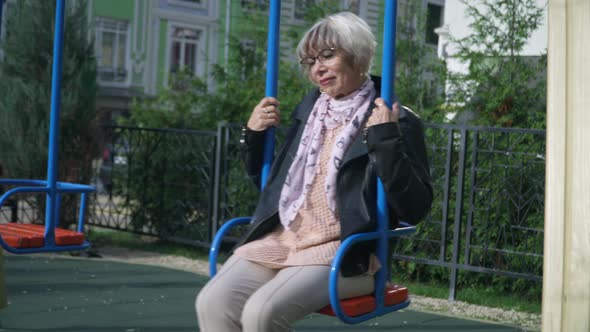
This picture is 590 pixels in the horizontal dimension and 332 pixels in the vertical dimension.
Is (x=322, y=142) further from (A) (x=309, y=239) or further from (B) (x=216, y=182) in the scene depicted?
(B) (x=216, y=182)

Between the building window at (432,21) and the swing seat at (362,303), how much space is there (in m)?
4.61

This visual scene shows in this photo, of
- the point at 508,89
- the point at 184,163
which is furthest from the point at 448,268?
the point at 184,163

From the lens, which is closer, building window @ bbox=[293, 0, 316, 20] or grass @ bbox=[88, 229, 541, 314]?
grass @ bbox=[88, 229, 541, 314]

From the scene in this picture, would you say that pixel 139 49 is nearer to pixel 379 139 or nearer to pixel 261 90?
pixel 261 90

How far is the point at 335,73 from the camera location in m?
3.20

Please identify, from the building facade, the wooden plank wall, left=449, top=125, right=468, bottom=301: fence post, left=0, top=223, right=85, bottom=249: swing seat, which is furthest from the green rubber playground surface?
the building facade

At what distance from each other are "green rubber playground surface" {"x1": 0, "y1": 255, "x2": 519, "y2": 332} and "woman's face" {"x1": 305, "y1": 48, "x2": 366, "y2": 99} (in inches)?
84.4

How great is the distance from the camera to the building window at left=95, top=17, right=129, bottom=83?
2730cm

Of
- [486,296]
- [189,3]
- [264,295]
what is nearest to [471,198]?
[486,296]

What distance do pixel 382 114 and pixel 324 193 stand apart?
0.33 m

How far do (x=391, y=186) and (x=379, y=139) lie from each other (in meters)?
0.15

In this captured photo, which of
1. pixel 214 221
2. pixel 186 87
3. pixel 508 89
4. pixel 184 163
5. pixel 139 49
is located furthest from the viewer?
pixel 139 49

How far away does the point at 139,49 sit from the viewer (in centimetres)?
2803

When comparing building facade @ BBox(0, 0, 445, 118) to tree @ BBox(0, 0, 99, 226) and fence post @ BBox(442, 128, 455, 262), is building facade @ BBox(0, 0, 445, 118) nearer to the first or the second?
tree @ BBox(0, 0, 99, 226)
